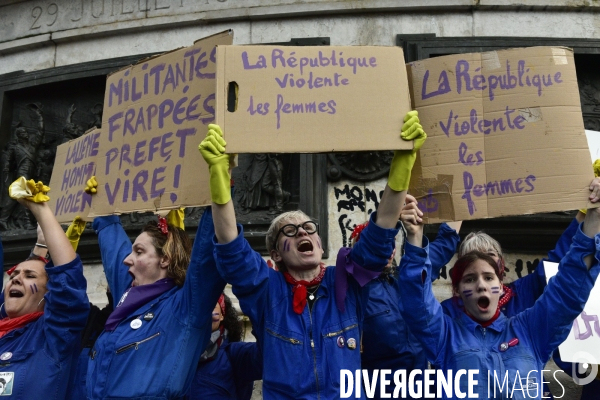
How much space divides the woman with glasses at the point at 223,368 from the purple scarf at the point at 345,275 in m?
0.78

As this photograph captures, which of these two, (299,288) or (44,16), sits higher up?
(44,16)

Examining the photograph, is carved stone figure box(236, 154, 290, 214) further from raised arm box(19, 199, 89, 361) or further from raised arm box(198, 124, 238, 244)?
raised arm box(198, 124, 238, 244)

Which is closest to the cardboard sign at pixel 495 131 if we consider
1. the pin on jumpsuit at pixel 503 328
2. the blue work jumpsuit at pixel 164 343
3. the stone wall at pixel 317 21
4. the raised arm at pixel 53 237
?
the pin on jumpsuit at pixel 503 328

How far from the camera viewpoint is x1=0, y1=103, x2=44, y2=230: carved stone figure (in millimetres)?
→ 7414

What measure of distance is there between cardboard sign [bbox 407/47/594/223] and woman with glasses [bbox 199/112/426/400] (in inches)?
26.0

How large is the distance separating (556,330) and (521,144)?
1.05 meters

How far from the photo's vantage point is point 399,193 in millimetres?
3713

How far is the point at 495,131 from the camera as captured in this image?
4.34 meters

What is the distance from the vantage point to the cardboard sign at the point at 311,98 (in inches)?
146

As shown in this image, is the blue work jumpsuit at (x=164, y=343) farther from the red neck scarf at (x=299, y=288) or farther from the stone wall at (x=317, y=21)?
the stone wall at (x=317, y=21)

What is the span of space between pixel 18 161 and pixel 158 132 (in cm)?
368

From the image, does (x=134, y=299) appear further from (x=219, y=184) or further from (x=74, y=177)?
(x=74, y=177)

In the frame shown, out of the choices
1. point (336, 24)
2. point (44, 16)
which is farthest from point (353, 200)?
point (44, 16)

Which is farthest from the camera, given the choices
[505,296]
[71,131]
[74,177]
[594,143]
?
[71,131]
